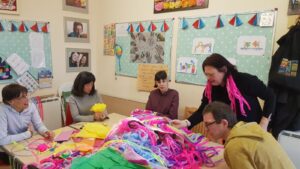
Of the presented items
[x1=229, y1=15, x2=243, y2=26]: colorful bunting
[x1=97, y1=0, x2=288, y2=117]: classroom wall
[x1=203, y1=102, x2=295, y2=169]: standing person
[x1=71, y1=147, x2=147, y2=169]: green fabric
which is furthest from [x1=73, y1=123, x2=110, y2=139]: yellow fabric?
[x1=229, y1=15, x2=243, y2=26]: colorful bunting

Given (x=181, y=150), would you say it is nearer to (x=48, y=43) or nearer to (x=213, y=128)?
(x=213, y=128)

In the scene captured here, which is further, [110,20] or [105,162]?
[110,20]

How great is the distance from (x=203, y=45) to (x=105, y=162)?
1.92m

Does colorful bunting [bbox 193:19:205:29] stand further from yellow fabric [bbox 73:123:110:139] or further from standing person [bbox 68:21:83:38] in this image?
standing person [bbox 68:21:83:38]

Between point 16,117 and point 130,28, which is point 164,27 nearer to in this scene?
point 130,28

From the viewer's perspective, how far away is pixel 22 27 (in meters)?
2.93

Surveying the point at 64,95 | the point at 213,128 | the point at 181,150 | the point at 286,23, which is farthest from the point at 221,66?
the point at 64,95

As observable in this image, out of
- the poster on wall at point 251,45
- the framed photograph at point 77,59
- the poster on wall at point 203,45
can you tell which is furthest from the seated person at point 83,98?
the poster on wall at point 251,45

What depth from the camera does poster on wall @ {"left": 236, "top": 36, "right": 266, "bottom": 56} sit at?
91.3 inches

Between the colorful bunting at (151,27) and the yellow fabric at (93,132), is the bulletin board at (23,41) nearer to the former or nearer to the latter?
the colorful bunting at (151,27)

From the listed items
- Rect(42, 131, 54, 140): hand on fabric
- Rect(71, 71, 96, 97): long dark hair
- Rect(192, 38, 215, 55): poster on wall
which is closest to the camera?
Rect(42, 131, 54, 140): hand on fabric

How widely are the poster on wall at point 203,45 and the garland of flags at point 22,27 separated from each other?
2.04 meters

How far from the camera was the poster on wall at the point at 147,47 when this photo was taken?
3107 millimetres

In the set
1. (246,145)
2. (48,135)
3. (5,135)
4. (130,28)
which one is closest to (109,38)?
(130,28)
